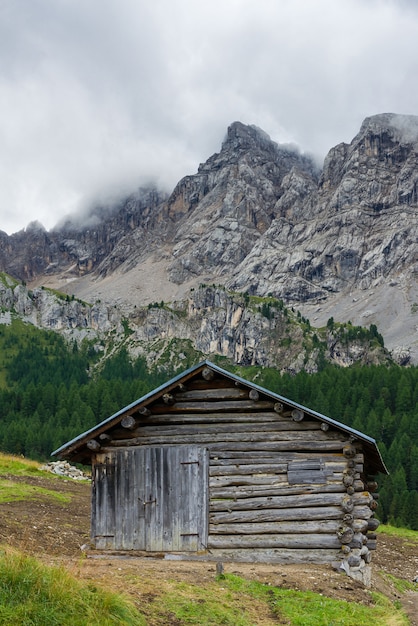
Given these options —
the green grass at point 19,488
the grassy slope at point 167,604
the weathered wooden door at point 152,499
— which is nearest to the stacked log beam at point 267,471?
the weathered wooden door at point 152,499

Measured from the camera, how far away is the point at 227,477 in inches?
775

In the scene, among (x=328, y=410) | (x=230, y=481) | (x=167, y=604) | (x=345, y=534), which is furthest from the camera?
(x=328, y=410)

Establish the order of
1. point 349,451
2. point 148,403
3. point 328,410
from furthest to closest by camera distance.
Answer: point 328,410, point 148,403, point 349,451

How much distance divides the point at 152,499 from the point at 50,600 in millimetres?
11038

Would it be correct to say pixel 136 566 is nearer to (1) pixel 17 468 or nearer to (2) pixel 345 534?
(2) pixel 345 534

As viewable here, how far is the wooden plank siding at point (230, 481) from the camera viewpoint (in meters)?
18.8

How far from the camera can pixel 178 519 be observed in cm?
1958

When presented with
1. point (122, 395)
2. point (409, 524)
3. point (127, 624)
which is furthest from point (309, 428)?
point (122, 395)

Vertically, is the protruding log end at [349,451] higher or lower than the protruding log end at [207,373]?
lower

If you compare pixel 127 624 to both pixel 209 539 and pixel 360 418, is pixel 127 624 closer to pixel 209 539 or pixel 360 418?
pixel 209 539

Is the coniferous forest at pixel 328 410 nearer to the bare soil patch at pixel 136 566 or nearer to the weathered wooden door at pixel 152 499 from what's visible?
the bare soil patch at pixel 136 566

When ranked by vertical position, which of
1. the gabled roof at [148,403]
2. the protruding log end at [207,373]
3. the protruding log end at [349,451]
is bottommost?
the protruding log end at [349,451]

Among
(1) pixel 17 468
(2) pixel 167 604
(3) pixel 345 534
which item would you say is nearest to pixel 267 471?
(3) pixel 345 534

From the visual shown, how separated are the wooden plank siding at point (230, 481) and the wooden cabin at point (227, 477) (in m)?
0.03
